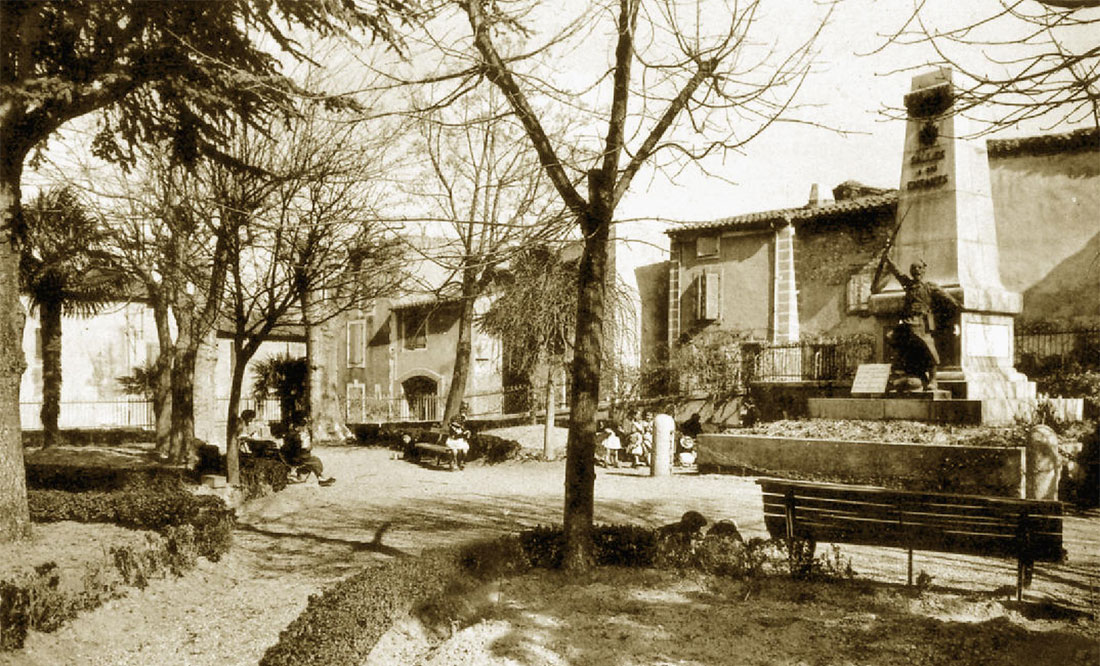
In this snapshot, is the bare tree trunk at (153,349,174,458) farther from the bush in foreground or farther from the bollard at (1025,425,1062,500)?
the bollard at (1025,425,1062,500)

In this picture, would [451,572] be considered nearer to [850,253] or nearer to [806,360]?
[806,360]

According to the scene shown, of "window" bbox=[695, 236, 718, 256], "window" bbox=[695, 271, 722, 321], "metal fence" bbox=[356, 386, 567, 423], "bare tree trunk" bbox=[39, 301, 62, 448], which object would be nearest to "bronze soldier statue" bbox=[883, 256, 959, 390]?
"window" bbox=[695, 271, 722, 321]

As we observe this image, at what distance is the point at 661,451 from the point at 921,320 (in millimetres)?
4909

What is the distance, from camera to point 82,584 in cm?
637

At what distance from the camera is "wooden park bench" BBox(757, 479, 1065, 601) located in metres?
6.03

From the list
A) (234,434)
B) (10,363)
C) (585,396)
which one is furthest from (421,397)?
(585,396)

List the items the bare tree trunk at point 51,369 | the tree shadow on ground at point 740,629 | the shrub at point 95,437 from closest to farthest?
the tree shadow on ground at point 740,629
the bare tree trunk at point 51,369
the shrub at point 95,437

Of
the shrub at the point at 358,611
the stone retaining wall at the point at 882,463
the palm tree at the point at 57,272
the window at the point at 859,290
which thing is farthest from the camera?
the window at the point at 859,290

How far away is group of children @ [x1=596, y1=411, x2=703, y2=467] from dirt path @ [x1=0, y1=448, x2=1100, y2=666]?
5.26 ft

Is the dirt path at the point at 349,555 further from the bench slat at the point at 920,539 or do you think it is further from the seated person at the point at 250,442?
the seated person at the point at 250,442

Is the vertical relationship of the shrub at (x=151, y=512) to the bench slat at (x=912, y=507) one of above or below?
below

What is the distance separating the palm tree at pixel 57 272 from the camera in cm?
1515

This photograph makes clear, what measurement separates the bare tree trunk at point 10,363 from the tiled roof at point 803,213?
18.8m

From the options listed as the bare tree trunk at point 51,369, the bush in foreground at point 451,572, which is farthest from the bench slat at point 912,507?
the bare tree trunk at point 51,369
